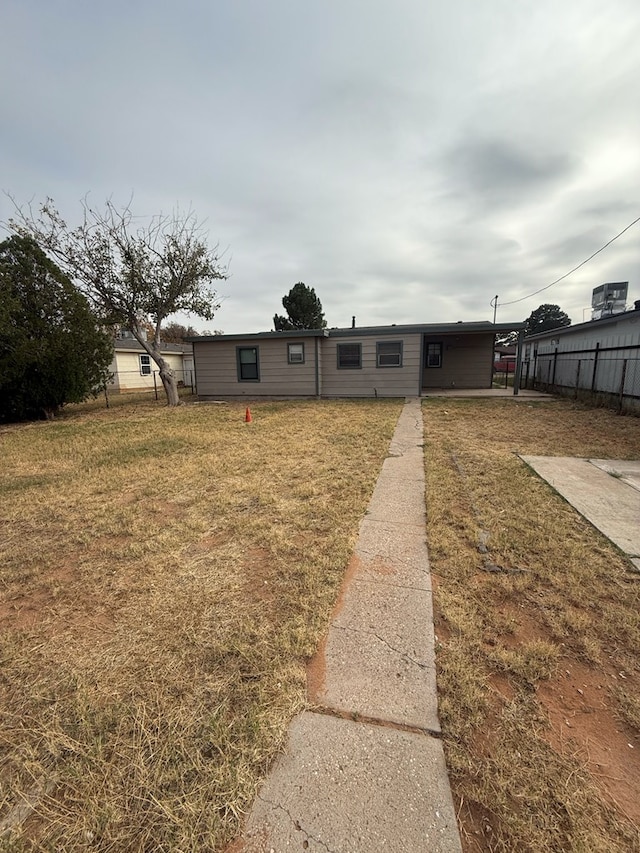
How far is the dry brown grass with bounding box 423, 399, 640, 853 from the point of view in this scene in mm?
1158

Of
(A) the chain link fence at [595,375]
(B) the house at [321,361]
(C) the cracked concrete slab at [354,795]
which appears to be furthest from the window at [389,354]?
(C) the cracked concrete slab at [354,795]

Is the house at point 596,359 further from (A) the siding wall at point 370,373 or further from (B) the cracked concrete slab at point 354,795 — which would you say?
(B) the cracked concrete slab at point 354,795

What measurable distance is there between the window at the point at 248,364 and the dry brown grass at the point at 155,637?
9.74 meters

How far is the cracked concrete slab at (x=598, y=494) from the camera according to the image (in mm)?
3082

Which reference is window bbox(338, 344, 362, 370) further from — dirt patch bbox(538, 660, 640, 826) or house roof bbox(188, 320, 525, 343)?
dirt patch bbox(538, 660, 640, 826)

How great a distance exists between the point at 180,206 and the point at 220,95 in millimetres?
4182

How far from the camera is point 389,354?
13383 millimetres

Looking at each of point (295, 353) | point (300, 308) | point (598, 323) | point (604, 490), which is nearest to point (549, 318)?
point (300, 308)

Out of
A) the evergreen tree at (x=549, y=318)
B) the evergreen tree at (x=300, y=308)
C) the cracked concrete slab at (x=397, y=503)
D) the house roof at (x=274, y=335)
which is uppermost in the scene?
the evergreen tree at (x=549, y=318)

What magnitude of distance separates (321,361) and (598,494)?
11.0 meters

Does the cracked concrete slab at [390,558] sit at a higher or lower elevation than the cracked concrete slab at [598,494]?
lower

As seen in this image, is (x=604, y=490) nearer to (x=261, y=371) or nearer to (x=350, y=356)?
(x=350, y=356)

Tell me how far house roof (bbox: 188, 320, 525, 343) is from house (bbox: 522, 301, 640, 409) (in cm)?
247

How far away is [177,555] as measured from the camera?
2.86m
